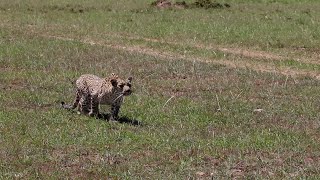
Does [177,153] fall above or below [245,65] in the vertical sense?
above

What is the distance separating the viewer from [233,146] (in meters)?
10.6

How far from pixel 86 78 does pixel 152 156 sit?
3.10 meters

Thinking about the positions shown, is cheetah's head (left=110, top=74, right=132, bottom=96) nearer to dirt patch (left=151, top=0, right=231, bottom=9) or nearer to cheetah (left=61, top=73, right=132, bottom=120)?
cheetah (left=61, top=73, right=132, bottom=120)

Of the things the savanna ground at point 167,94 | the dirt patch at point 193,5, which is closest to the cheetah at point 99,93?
the savanna ground at point 167,94

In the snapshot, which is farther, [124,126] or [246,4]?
[246,4]

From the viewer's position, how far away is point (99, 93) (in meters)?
12.2

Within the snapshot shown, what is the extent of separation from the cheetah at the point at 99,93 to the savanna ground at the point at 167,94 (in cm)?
36

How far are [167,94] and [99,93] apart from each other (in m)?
3.47

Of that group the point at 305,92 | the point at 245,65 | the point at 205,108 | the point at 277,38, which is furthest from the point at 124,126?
the point at 277,38

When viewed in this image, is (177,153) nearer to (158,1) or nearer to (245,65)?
(245,65)

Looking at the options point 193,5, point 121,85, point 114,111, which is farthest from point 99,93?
point 193,5

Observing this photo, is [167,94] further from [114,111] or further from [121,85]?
[121,85]

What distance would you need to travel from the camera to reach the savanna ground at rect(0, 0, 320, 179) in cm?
972

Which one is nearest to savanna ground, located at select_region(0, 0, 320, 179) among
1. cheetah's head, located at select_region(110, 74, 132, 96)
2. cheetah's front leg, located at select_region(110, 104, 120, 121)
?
cheetah's front leg, located at select_region(110, 104, 120, 121)
